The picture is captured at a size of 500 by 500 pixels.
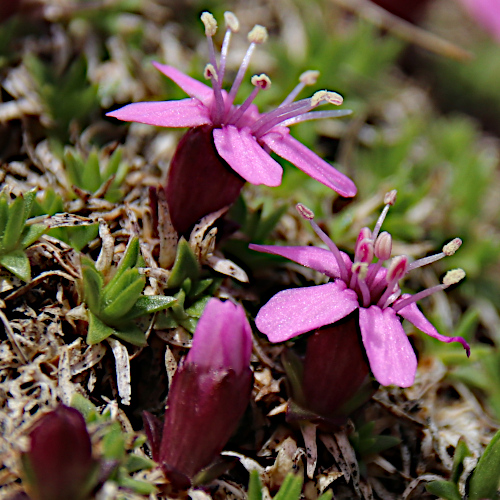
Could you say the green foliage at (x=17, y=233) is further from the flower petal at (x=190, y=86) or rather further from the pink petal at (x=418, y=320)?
the pink petal at (x=418, y=320)

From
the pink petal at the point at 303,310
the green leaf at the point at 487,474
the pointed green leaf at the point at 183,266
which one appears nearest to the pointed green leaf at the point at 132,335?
the pointed green leaf at the point at 183,266

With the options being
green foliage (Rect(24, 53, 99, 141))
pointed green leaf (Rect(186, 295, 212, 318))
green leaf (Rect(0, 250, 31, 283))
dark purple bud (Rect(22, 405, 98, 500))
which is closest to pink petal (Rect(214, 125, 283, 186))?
pointed green leaf (Rect(186, 295, 212, 318))

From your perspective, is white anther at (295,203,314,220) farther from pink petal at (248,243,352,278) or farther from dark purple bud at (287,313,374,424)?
dark purple bud at (287,313,374,424)

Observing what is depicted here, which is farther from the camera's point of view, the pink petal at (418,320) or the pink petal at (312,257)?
the pink petal at (312,257)

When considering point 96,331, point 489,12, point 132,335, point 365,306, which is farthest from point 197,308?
point 489,12

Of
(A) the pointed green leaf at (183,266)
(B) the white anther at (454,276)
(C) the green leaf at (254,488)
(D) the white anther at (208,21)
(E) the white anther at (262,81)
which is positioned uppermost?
(D) the white anther at (208,21)

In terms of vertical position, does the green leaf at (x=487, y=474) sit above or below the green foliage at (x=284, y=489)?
above

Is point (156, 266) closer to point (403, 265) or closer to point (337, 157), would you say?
point (403, 265)
